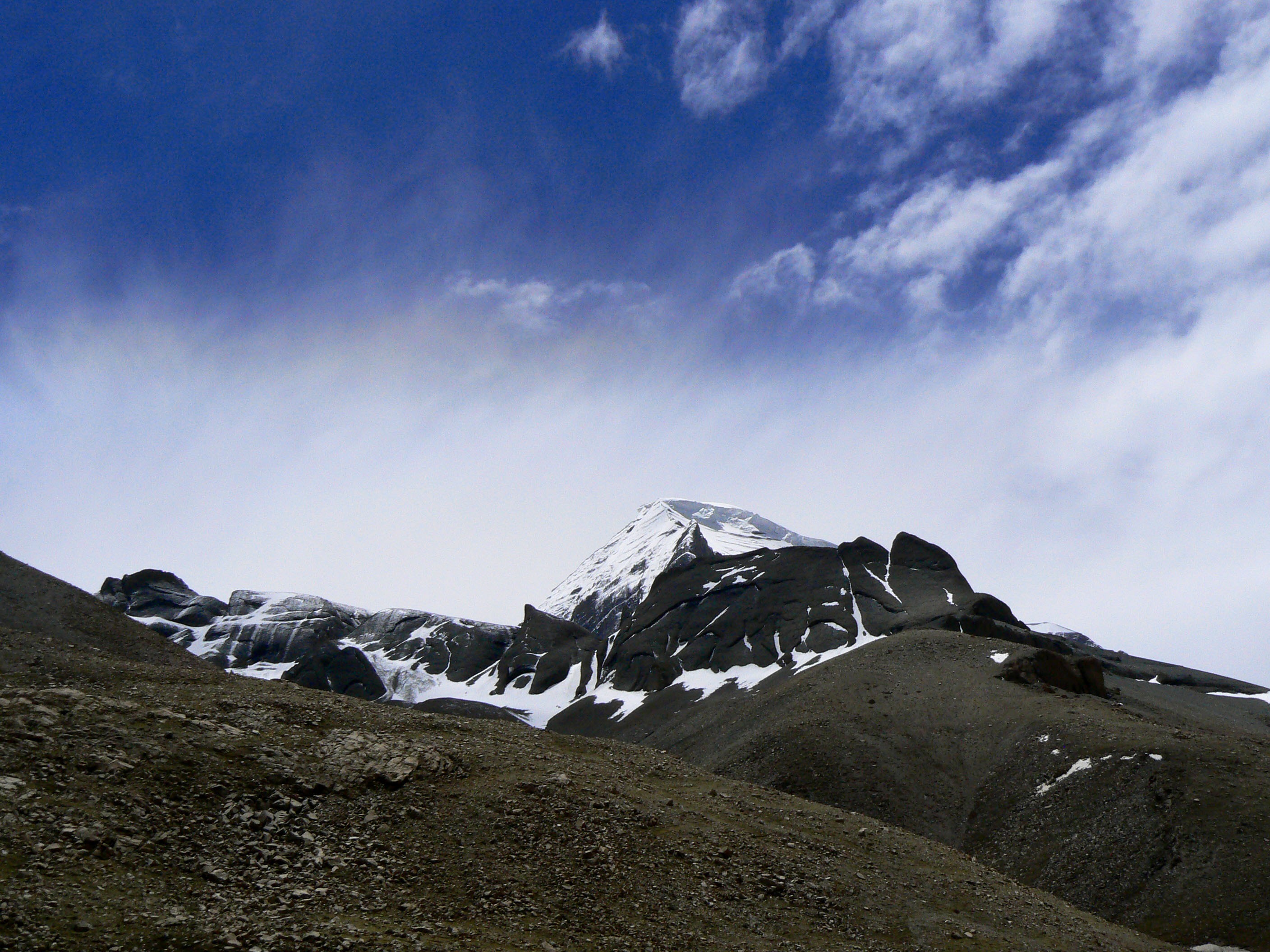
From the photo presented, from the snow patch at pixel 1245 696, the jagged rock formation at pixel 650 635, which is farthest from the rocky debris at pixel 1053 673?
the snow patch at pixel 1245 696

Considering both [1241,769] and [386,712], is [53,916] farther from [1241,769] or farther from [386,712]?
[1241,769]

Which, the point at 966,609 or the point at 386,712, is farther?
the point at 966,609

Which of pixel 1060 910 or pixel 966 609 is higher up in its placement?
pixel 966 609

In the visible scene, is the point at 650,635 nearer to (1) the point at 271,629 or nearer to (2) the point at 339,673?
(2) the point at 339,673

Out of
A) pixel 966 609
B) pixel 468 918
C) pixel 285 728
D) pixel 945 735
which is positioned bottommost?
A: pixel 468 918

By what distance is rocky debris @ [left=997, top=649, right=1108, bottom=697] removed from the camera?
250ft

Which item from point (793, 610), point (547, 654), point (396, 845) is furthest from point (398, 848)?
point (547, 654)

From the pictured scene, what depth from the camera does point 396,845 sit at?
2481 cm

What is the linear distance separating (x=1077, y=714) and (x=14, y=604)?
7528cm

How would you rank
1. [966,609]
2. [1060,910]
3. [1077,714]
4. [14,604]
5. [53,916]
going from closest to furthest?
[53,916]
[1060,910]
[14,604]
[1077,714]
[966,609]

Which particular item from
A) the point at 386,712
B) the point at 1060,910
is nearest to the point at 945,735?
the point at 1060,910

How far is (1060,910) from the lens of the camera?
34000 mm

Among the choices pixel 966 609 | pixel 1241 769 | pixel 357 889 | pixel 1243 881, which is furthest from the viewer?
pixel 966 609

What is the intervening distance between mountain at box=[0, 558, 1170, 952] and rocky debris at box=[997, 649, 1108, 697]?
143 ft
